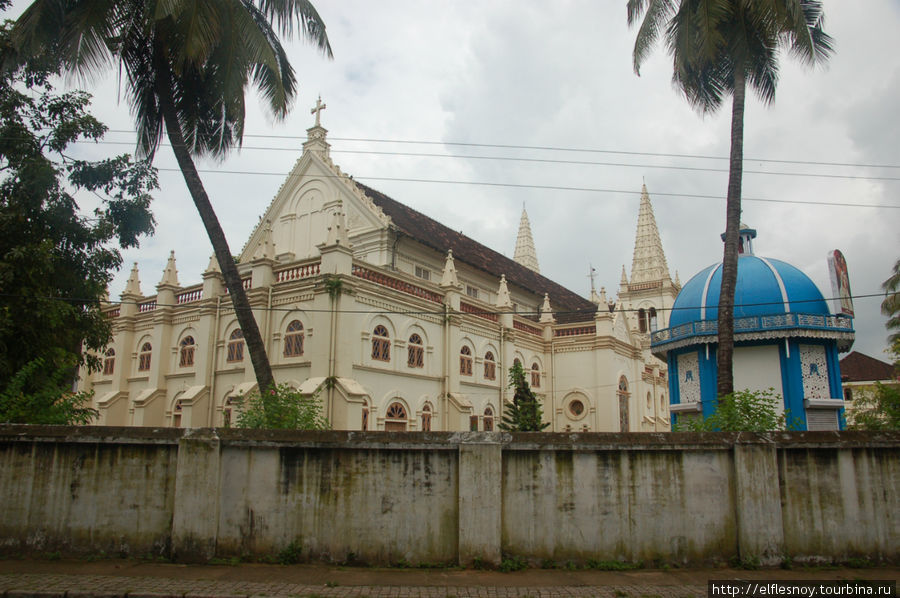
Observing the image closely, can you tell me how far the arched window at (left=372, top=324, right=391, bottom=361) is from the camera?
20359 mm

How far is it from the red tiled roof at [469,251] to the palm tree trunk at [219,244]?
12.6 metres

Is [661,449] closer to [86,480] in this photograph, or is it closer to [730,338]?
[730,338]

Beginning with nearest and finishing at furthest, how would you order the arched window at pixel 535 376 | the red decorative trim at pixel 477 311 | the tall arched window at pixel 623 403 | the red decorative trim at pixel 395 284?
1. the red decorative trim at pixel 395 284
2. the red decorative trim at pixel 477 311
3. the arched window at pixel 535 376
4. the tall arched window at pixel 623 403

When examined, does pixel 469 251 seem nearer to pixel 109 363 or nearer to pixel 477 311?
pixel 477 311

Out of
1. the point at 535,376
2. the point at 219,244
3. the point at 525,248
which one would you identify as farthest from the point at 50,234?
the point at 525,248

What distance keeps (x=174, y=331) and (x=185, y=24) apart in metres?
14.6

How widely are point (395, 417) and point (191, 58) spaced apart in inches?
518

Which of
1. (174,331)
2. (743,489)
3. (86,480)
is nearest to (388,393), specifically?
(174,331)

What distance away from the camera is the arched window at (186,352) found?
2300 centimetres

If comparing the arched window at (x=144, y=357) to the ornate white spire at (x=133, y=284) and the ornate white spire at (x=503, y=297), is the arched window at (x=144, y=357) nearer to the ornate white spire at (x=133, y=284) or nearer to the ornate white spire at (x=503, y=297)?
the ornate white spire at (x=133, y=284)

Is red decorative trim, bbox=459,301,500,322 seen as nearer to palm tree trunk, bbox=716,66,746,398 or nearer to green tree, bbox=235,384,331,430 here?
palm tree trunk, bbox=716,66,746,398

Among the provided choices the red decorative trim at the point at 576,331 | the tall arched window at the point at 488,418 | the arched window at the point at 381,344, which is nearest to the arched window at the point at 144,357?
the arched window at the point at 381,344

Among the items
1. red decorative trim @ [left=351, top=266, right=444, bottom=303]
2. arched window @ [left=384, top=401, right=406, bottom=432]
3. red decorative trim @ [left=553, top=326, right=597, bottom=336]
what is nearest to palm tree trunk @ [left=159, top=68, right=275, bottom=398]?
red decorative trim @ [left=351, top=266, right=444, bottom=303]

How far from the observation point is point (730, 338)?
42.0 feet
